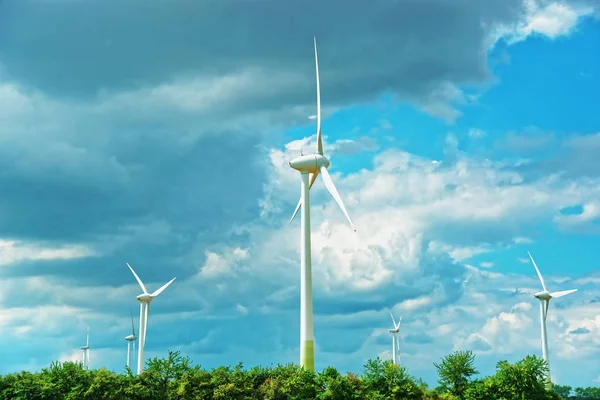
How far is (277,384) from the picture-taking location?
111688 mm

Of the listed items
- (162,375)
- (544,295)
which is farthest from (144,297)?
(544,295)

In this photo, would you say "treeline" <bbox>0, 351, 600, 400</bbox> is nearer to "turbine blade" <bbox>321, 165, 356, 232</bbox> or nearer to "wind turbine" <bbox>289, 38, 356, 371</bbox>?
"wind turbine" <bbox>289, 38, 356, 371</bbox>

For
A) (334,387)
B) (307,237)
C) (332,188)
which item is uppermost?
(332,188)

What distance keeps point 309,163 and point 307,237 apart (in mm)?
10428

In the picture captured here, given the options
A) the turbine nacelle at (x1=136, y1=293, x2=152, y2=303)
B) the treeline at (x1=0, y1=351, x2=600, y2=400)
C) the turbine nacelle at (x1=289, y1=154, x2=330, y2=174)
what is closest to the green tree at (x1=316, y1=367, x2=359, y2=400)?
the treeline at (x1=0, y1=351, x2=600, y2=400)

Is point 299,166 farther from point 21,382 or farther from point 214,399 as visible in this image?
point 21,382

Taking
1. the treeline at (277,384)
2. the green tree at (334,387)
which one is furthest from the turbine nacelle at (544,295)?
the green tree at (334,387)

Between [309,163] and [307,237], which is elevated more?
[309,163]

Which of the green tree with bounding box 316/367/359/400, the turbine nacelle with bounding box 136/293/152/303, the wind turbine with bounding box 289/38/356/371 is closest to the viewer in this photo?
the wind turbine with bounding box 289/38/356/371

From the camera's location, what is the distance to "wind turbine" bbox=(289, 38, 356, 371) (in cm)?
10319

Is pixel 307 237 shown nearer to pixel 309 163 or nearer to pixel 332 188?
pixel 332 188

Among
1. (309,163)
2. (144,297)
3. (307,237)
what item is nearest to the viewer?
(307,237)

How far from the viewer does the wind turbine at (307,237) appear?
103 metres

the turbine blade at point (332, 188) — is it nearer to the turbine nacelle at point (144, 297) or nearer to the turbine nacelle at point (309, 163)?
the turbine nacelle at point (309, 163)
